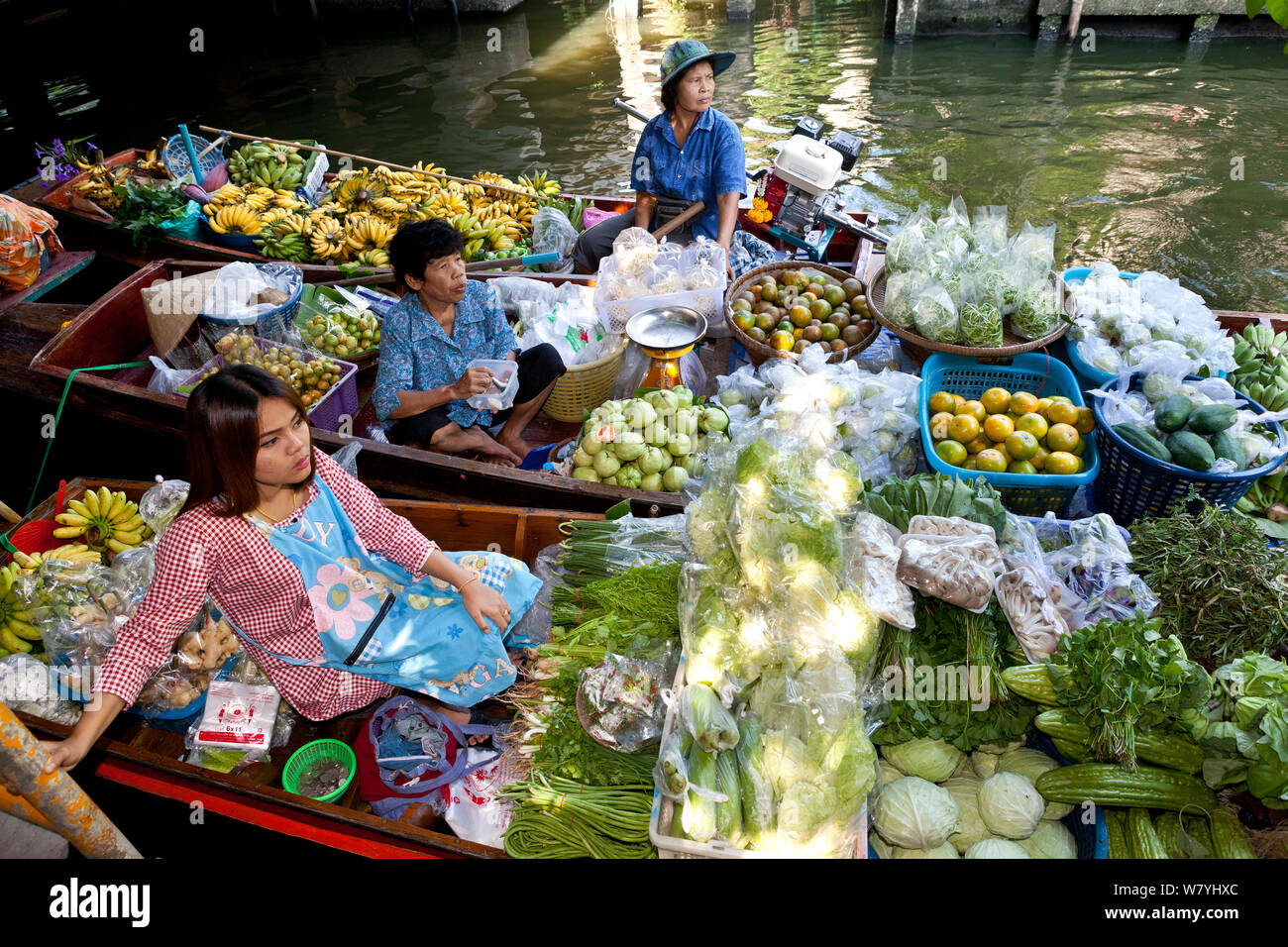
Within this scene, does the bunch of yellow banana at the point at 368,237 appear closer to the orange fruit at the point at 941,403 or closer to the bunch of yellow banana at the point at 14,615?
the bunch of yellow banana at the point at 14,615

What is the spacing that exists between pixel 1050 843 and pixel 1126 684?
0.58 m

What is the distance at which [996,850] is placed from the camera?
7.16 ft

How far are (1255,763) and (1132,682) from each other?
343 millimetres

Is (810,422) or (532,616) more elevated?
(810,422)

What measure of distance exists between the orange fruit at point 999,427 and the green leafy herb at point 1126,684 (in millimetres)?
1218

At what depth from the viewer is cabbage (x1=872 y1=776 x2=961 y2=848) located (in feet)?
7.10

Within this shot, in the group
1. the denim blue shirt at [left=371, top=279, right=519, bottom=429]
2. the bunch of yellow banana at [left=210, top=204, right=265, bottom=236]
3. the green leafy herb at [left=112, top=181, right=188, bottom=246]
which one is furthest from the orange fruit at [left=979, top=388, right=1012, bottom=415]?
the green leafy herb at [left=112, top=181, right=188, bottom=246]

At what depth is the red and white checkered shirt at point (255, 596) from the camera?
2.17m

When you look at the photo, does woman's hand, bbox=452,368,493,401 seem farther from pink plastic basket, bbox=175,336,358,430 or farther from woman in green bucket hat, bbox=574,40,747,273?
woman in green bucket hat, bbox=574,40,747,273

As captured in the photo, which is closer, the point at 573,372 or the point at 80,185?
the point at 573,372

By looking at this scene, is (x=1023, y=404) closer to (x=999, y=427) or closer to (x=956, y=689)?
(x=999, y=427)

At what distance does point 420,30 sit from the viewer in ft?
50.0

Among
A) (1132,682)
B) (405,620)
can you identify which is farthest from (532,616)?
(1132,682)

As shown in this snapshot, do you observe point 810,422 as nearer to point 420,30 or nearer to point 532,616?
point 532,616
